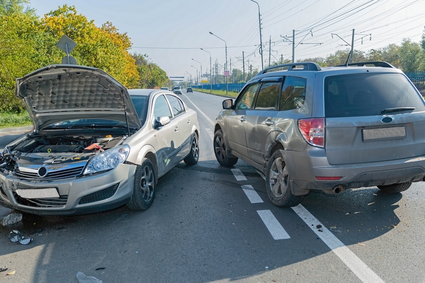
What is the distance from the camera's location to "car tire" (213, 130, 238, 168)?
636 centimetres

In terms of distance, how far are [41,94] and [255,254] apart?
3714mm

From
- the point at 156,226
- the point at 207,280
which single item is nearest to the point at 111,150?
the point at 156,226

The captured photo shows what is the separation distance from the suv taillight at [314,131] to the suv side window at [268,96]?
914 millimetres

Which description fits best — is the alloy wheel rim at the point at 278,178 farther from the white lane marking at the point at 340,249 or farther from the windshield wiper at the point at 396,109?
the windshield wiper at the point at 396,109

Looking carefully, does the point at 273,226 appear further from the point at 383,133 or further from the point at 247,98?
the point at 247,98

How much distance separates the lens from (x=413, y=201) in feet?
14.2

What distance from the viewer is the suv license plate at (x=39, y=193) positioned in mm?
3600

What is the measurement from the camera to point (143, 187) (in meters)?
4.36

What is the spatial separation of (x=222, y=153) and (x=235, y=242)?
330 cm

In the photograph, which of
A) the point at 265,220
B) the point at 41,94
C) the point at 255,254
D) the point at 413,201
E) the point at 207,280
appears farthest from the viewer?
the point at 41,94

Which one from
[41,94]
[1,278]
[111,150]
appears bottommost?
[1,278]

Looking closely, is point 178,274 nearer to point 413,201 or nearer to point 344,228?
point 344,228

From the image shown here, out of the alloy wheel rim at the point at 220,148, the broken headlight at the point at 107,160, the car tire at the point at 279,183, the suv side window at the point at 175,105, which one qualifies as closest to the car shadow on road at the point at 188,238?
the car tire at the point at 279,183

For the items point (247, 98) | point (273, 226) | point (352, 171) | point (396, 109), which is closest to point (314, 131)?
point (352, 171)
